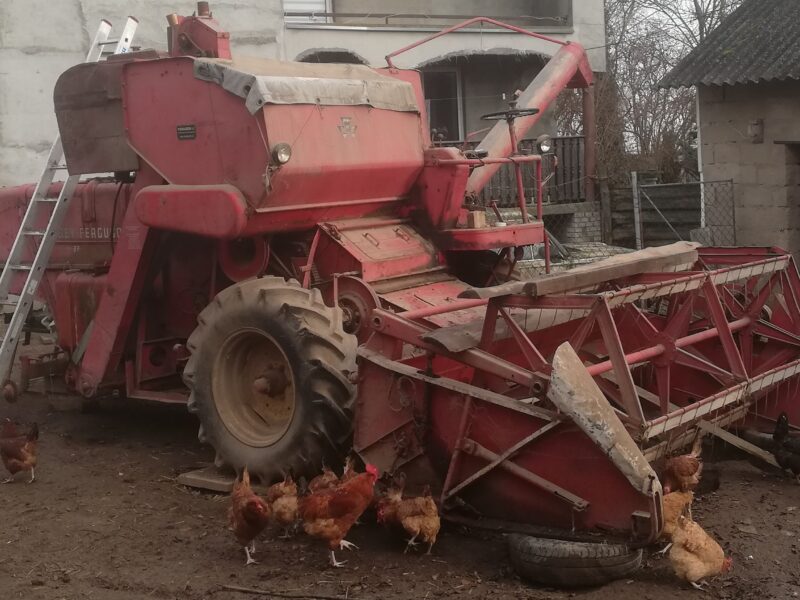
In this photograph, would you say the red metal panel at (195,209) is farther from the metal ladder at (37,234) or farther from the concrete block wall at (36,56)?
the concrete block wall at (36,56)

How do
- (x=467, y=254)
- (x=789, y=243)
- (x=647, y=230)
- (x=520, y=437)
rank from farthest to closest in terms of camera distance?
(x=647, y=230), (x=789, y=243), (x=467, y=254), (x=520, y=437)

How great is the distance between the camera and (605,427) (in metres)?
4.35

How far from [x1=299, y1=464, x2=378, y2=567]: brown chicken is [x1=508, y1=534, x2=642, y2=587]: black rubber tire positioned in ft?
2.73

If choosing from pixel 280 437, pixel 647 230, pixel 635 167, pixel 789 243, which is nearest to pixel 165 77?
pixel 280 437

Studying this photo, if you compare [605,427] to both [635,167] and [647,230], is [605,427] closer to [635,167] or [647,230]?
[647,230]

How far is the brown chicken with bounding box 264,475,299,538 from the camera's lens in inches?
201

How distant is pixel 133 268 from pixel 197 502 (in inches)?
65.6

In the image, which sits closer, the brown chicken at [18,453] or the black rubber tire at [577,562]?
the black rubber tire at [577,562]

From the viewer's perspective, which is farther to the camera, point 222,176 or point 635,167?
point 635,167

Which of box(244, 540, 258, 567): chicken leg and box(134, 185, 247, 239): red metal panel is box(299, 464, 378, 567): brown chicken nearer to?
box(244, 540, 258, 567): chicken leg

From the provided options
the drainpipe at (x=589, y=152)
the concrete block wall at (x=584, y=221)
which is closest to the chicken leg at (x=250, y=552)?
the concrete block wall at (x=584, y=221)

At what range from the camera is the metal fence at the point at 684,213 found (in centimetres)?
1340

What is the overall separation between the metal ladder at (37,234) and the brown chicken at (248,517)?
10.2 ft

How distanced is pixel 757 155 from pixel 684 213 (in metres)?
2.23
